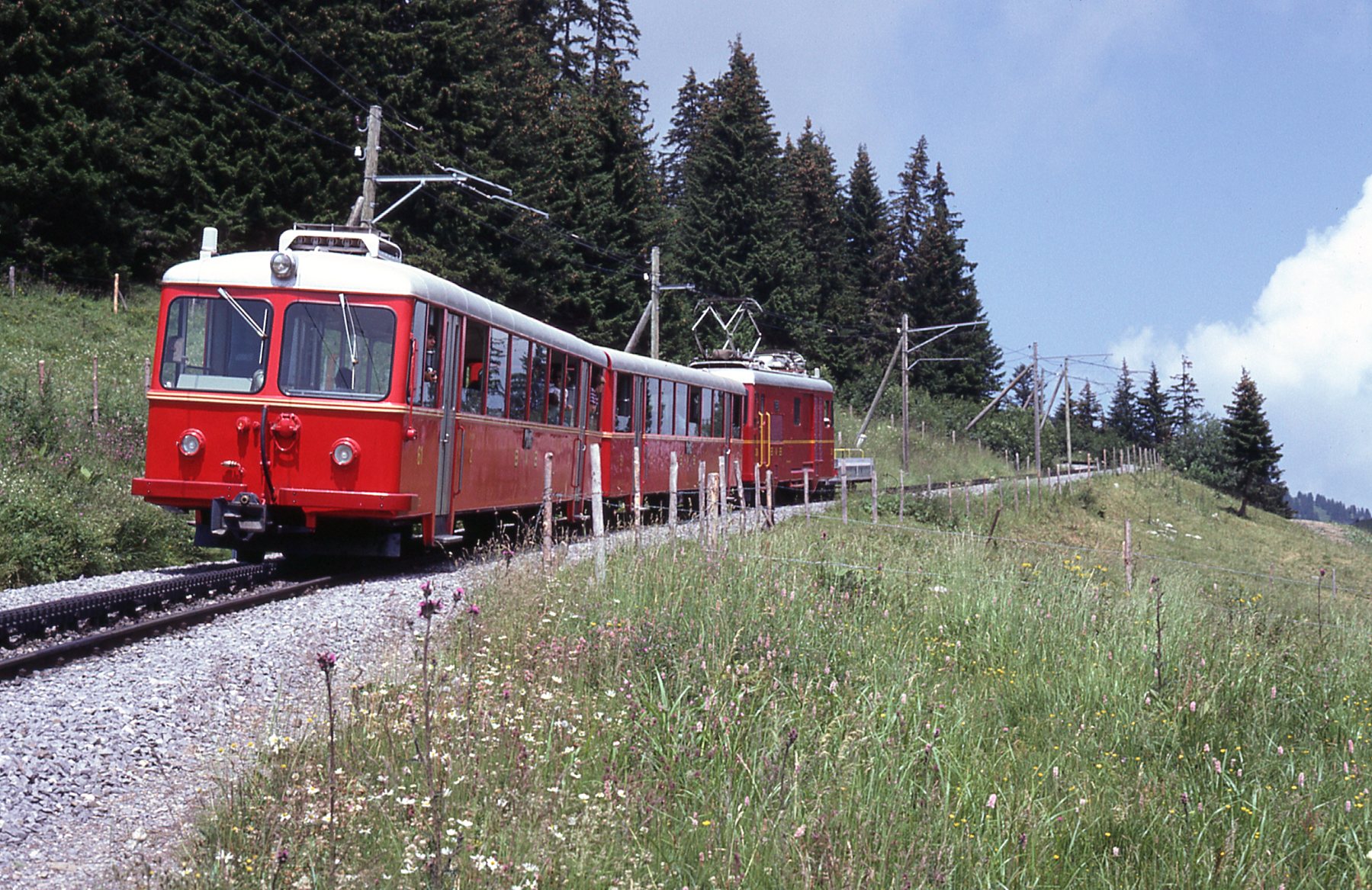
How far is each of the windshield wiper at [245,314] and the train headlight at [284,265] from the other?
44 centimetres

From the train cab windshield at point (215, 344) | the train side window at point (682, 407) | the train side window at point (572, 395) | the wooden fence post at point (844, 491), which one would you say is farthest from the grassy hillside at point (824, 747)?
the train side window at point (682, 407)

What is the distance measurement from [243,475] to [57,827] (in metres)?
6.97

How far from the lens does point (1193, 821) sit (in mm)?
5238

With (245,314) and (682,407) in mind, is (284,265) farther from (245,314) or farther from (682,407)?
(682,407)

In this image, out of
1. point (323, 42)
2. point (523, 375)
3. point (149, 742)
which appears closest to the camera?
point (149, 742)

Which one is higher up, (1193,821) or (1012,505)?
(1012,505)

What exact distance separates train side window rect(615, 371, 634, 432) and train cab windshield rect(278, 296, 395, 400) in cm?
846

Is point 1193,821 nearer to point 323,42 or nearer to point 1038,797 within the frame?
point 1038,797

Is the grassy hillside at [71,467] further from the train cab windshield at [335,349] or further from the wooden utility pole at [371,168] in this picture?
the wooden utility pole at [371,168]

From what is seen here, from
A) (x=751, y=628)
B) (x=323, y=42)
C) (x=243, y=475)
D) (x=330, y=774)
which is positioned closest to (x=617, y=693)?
(x=751, y=628)

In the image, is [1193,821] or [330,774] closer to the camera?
[330,774]

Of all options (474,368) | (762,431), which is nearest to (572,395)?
(474,368)

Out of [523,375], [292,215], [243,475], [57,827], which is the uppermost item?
[292,215]

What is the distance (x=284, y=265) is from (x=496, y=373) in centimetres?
309
